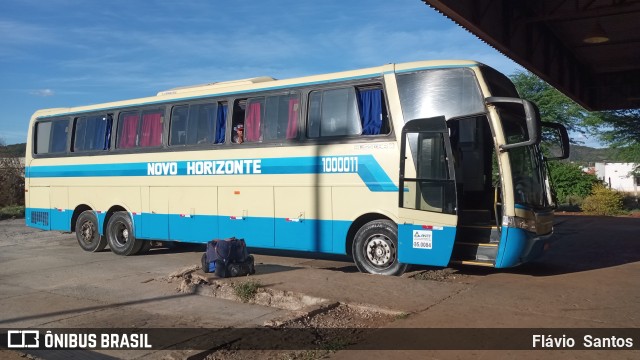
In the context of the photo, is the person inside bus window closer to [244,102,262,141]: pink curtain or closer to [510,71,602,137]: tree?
[244,102,262,141]: pink curtain

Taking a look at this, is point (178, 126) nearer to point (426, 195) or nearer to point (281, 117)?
point (281, 117)

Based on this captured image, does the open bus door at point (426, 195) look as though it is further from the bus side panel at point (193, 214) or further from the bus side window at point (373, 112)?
the bus side panel at point (193, 214)

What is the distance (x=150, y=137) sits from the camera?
13.1 m

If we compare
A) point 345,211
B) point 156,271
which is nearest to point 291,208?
point 345,211

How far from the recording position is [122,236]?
14008mm

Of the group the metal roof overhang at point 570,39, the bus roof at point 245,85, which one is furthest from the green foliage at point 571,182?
the bus roof at point 245,85

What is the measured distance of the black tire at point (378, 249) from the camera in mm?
9477

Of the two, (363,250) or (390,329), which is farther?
(363,250)

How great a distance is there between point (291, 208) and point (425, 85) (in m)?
3.46

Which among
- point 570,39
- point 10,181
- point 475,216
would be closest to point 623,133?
point 570,39

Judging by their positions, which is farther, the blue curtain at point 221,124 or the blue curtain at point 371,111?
the blue curtain at point 221,124

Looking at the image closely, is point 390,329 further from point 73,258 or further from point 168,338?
point 73,258

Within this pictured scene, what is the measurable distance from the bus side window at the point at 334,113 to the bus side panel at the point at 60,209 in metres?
7.96

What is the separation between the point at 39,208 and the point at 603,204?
73.7 feet
